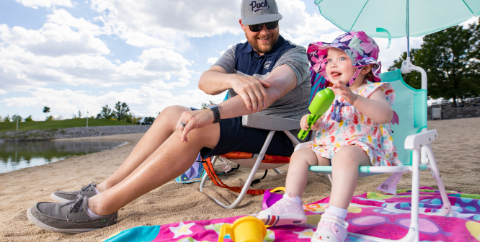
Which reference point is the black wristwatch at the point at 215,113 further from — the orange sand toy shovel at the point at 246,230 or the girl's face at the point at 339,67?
the girl's face at the point at 339,67

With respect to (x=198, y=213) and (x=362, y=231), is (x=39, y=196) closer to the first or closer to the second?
(x=198, y=213)

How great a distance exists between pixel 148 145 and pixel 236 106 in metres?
0.79

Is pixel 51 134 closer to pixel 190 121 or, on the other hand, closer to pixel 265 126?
pixel 265 126

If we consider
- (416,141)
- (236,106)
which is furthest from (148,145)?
(416,141)

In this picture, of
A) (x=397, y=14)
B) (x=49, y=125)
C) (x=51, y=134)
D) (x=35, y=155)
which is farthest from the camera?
(x=49, y=125)

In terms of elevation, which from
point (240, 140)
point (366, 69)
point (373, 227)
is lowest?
point (373, 227)

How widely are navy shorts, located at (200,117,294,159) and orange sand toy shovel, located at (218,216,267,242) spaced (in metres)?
0.69

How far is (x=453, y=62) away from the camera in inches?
1004

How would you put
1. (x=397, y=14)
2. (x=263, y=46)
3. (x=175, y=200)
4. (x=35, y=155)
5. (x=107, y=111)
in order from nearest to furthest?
(x=263, y=46)
(x=175, y=200)
(x=397, y=14)
(x=35, y=155)
(x=107, y=111)

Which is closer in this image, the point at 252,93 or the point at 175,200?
the point at 252,93

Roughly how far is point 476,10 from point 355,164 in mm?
2083

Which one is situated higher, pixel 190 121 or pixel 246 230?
pixel 190 121

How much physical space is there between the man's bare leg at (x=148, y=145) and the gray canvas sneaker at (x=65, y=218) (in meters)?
0.25

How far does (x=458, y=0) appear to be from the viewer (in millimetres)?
2467
